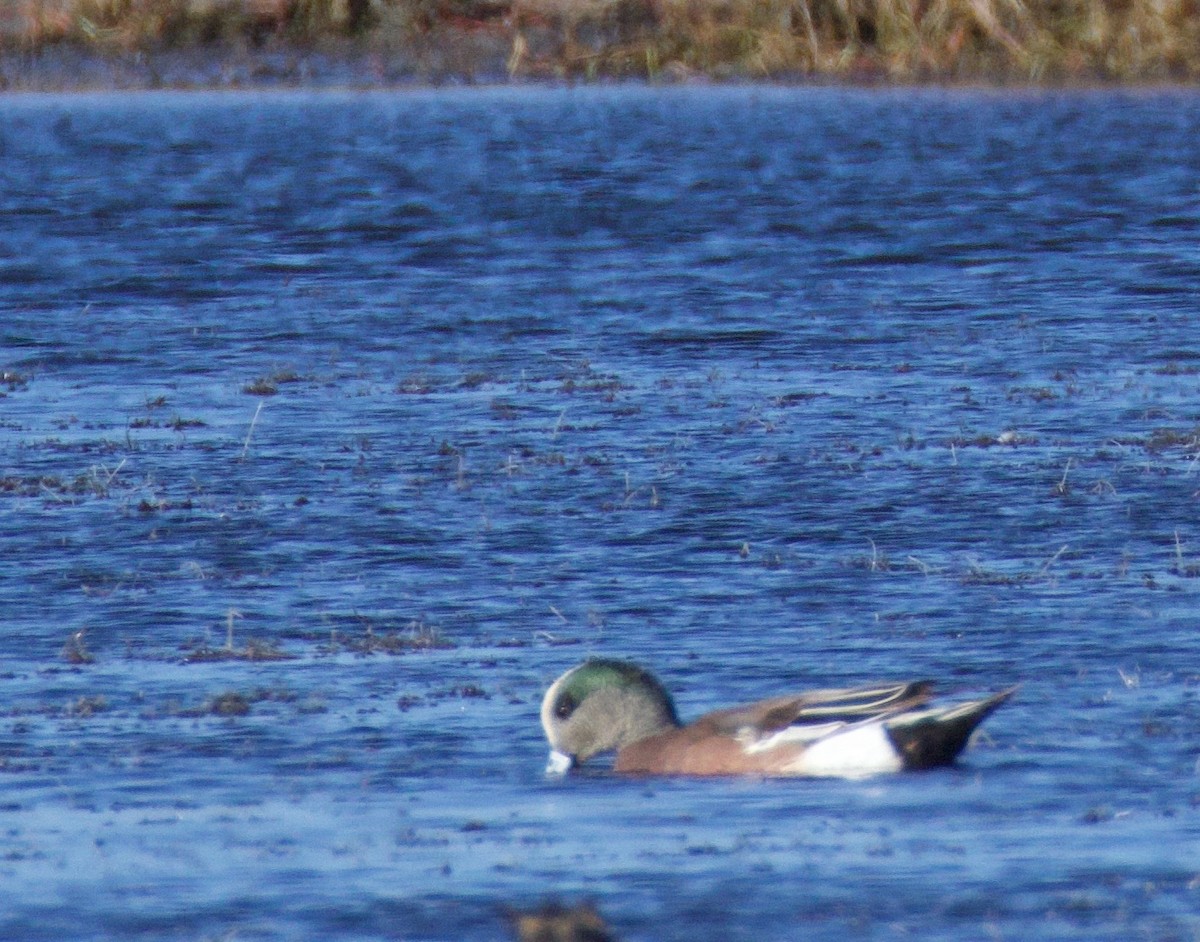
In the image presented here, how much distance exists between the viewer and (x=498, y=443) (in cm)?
1348

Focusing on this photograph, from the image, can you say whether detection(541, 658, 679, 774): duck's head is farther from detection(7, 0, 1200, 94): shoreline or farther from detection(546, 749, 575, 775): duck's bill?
detection(7, 0, 1200, 94): shoreline

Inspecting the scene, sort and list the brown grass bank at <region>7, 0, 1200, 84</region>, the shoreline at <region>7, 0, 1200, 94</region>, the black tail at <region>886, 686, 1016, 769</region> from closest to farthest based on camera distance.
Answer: the black tail at <region>886, 686, 1016, 769</region>
the brown grass bank at <region>7, 0, 1200, 84</region>
the shoreline at <region>7, 0, 1200, 94</region>

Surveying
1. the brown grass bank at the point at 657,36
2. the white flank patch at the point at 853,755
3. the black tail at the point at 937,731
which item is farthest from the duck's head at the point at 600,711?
the brown grass bank at the point at 657,36

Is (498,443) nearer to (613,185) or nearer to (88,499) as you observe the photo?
(88,499)

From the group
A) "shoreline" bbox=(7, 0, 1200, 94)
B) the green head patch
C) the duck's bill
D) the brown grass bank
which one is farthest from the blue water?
"shoreline" bbox=(7, 0, 1200, 94)

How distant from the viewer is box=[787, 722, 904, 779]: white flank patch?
7873mm

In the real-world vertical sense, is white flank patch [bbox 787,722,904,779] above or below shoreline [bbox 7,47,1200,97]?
above

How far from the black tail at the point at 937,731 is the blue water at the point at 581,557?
3.0 inches

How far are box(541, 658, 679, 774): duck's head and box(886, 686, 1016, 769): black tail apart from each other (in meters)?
0.65

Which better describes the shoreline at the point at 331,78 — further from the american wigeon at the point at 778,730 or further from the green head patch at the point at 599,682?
the american wigeon at the point at 778,730

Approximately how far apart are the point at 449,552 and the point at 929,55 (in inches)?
965

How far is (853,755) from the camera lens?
25.9 feet

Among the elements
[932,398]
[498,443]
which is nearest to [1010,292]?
[932,398]

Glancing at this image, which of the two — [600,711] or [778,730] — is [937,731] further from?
[600,711]
